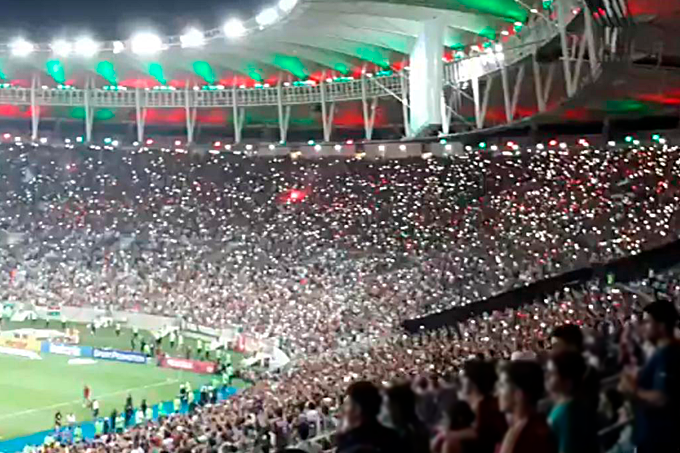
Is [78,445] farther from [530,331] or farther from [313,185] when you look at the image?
[313,185]

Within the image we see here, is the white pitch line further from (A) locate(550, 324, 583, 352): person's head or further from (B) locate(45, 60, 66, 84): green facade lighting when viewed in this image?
(B) locate(45, 60, 66, 84): green facade lighting

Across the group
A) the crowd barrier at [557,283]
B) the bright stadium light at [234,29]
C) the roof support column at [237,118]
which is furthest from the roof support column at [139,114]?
the crowd barrier at [557,283]

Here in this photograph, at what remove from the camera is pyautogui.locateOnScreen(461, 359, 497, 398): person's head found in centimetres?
444

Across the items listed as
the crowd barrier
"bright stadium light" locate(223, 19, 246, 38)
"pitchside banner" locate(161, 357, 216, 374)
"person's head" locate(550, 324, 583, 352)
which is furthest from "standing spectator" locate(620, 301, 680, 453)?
"bright stadium light" locate(223, 19, 246, 38)

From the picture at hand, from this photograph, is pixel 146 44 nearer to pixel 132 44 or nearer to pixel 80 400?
pixel 132 44

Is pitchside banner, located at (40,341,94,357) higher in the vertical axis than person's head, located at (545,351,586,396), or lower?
lower

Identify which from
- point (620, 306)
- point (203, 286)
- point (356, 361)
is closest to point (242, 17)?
point (203, 286)

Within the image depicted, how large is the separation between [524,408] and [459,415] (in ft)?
1.06

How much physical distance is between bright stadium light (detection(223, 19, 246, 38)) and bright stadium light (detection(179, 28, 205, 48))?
2.24 meters

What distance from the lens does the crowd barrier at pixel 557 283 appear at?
26.0 meters

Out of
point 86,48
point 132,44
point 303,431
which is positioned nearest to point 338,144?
point 132,44

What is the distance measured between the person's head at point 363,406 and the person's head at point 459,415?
339 millimetres

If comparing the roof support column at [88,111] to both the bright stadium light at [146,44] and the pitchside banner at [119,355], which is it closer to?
the bright stadium light at [146,44]

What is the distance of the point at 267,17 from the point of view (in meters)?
37.2
